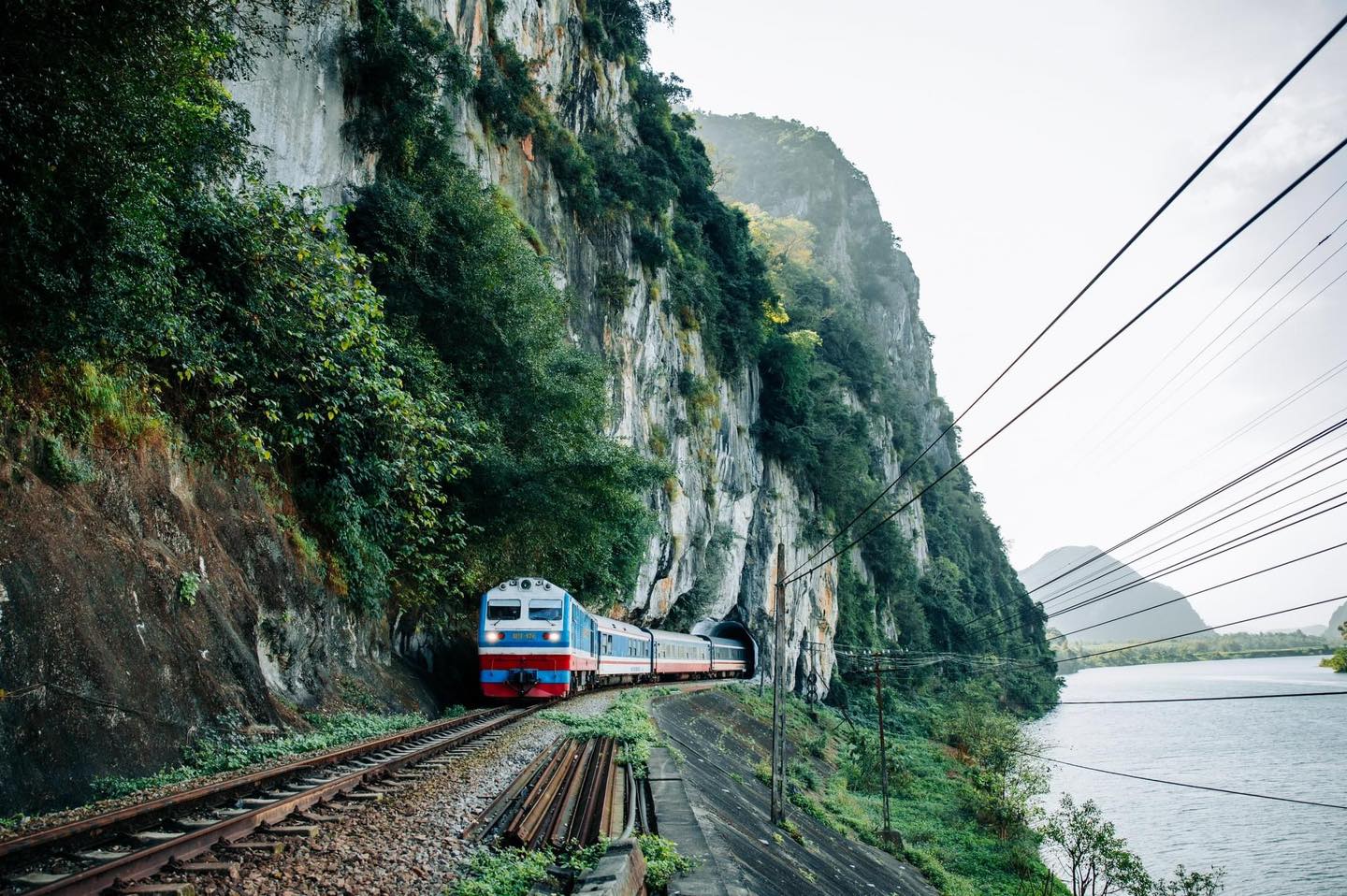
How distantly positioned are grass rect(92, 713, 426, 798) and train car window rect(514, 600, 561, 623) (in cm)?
443

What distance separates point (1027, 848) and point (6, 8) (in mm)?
27333

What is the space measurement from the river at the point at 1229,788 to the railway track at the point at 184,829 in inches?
1006

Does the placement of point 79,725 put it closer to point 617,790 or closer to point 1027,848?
point 617,790

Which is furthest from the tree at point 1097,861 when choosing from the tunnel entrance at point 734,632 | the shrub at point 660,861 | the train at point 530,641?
the shrub at point 660,861

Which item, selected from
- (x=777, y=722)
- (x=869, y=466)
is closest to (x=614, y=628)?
(x=777, y=722)

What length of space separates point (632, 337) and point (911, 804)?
1902 centimetres

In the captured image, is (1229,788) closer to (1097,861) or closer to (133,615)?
(1097,861)

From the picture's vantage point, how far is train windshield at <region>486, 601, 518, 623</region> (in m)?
13.9

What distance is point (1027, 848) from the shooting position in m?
21.5

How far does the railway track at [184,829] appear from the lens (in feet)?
10.8

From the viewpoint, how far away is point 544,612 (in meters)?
13.8

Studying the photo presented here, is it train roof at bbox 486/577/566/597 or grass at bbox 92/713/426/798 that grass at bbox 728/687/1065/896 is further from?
grass at bbox 92/713/426/798

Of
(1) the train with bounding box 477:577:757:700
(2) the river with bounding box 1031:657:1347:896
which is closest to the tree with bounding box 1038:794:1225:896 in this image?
(2) the river with bounding box 1031:657:1347:896

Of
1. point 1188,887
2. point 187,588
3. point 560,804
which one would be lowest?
point 1188,887
